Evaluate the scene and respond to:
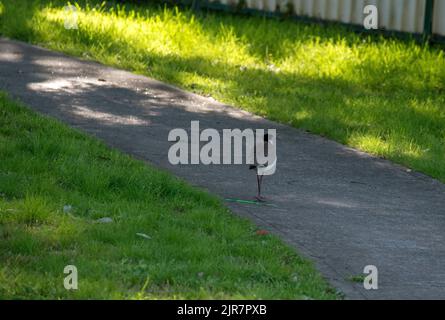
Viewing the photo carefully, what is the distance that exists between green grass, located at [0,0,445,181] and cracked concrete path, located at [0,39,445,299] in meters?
0.35

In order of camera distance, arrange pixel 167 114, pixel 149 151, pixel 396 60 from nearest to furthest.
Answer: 1. pixel 149 151
2. pixel 167 114
3. pixel 396 60

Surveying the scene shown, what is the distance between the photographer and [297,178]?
7633 mm

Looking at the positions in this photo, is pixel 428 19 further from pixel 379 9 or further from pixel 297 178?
pixel 297 178

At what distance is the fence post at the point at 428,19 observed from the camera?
12102 millimetres

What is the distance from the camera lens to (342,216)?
6793 millimetres

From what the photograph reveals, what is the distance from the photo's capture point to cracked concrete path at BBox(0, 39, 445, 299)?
5953mm

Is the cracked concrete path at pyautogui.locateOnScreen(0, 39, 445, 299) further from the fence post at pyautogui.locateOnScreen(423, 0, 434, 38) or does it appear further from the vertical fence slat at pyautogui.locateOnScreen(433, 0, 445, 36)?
the vertical fence slat at pyautogui.locateOnScreen(433, 0, 445, 36)

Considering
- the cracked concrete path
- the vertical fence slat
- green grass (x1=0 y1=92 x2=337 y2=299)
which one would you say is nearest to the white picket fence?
the vertical fence slat

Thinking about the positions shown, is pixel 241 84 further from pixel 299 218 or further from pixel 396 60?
pixel 299 218

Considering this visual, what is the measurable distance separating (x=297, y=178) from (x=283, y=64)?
3.93 meters

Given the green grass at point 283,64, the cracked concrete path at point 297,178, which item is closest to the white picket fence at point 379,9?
the green grass at point 283,64

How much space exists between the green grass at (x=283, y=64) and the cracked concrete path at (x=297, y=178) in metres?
0.35
